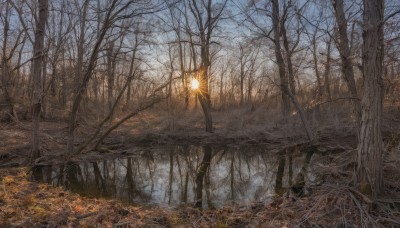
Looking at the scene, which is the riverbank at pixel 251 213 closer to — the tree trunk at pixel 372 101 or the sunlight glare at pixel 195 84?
the tree trunk at pixel 372 101

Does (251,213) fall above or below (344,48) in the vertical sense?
below

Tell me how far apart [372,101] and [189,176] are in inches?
301

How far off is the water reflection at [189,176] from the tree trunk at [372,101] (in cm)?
314

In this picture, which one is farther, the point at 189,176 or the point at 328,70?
the point at 189,176

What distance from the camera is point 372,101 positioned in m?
5.51

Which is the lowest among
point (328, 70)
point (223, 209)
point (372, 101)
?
point (223, 209)

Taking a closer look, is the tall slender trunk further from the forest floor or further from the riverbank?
the riverbank

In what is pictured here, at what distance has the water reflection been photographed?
927 centimetres

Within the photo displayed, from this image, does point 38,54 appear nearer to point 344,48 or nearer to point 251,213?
point 251,213

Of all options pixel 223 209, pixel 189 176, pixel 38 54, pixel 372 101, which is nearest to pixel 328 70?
pixel 372 101

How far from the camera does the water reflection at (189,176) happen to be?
365 inches

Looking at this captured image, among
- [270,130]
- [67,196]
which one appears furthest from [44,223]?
[270,130]

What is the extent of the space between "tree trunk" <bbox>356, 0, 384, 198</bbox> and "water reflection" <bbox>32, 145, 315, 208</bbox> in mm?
3140

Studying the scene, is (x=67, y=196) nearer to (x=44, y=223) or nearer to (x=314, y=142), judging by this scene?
(x=44, y=223)
